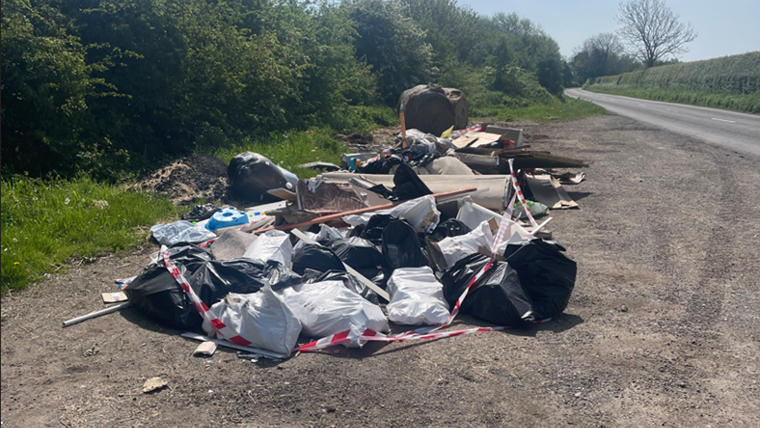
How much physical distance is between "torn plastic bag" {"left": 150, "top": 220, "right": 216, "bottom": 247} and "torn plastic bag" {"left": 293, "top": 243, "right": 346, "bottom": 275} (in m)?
1.56

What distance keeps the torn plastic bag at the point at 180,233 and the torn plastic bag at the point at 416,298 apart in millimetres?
2399

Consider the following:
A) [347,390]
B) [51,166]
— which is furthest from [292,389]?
[51,166]

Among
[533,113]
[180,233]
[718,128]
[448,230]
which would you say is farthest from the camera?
[533,113]

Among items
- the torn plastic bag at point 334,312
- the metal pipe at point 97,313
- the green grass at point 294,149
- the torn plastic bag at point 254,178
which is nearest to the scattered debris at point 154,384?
the torn plastic bag at point 334,312

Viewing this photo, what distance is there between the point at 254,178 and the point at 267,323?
430cm

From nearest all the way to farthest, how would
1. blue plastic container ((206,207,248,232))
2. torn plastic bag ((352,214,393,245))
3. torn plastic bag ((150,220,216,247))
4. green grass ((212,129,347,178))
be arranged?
torn plastic bag ((352,214,393,245)) → torn plastic bag ((150,220,216,247)) → blue plastic container ((206,207,248,232)) → green grass ((212,129,347,178))

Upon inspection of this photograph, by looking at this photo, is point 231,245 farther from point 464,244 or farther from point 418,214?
point 464,244

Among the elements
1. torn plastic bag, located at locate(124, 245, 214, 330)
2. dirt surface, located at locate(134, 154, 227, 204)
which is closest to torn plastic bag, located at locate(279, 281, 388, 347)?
torn plastic bag, located at locate(124, 245, 214, 330)

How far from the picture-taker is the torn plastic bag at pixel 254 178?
737 cm

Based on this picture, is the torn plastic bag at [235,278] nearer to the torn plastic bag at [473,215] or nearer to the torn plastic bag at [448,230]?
the torn plastic bag at [448,230]

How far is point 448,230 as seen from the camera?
5434 millimetres

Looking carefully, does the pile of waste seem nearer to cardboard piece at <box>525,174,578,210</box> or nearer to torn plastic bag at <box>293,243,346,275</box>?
torn plastic bag at <box>293,243,346,275</box>

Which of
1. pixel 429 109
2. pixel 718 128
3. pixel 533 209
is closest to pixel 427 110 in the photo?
pixel 429 109

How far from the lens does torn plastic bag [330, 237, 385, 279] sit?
15.3ft
